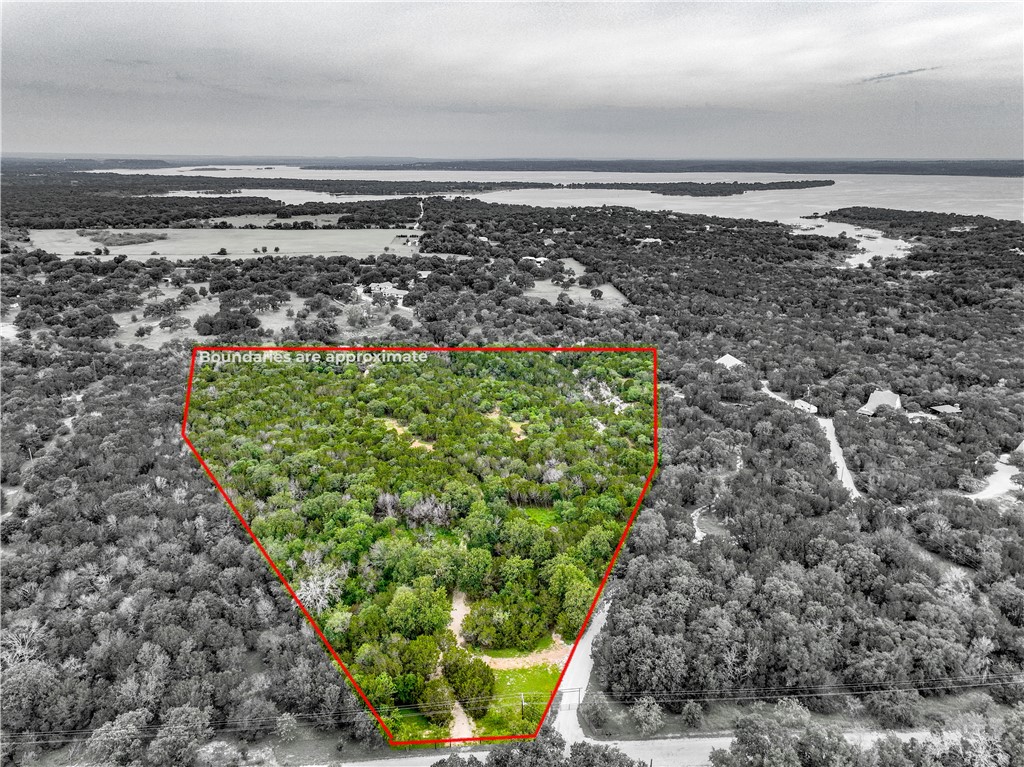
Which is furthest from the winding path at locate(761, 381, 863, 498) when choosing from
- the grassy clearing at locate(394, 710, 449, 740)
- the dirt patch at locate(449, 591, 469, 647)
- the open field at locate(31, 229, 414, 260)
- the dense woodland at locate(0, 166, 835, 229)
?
the dense woodland at locate(0, 166, 835, 229)

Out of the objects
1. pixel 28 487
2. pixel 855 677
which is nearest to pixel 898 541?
pixel 855 677

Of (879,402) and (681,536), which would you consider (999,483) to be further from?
(681,536)

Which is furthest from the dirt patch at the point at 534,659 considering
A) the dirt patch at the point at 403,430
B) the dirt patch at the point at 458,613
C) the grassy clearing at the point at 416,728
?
the dirt patch at the point at 403,430

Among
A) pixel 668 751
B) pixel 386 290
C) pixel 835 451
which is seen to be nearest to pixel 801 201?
pixel 386 290

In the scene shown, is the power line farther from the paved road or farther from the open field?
the open field

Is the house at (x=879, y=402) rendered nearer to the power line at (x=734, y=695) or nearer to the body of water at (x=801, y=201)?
the power line at (x=734, y=695)
